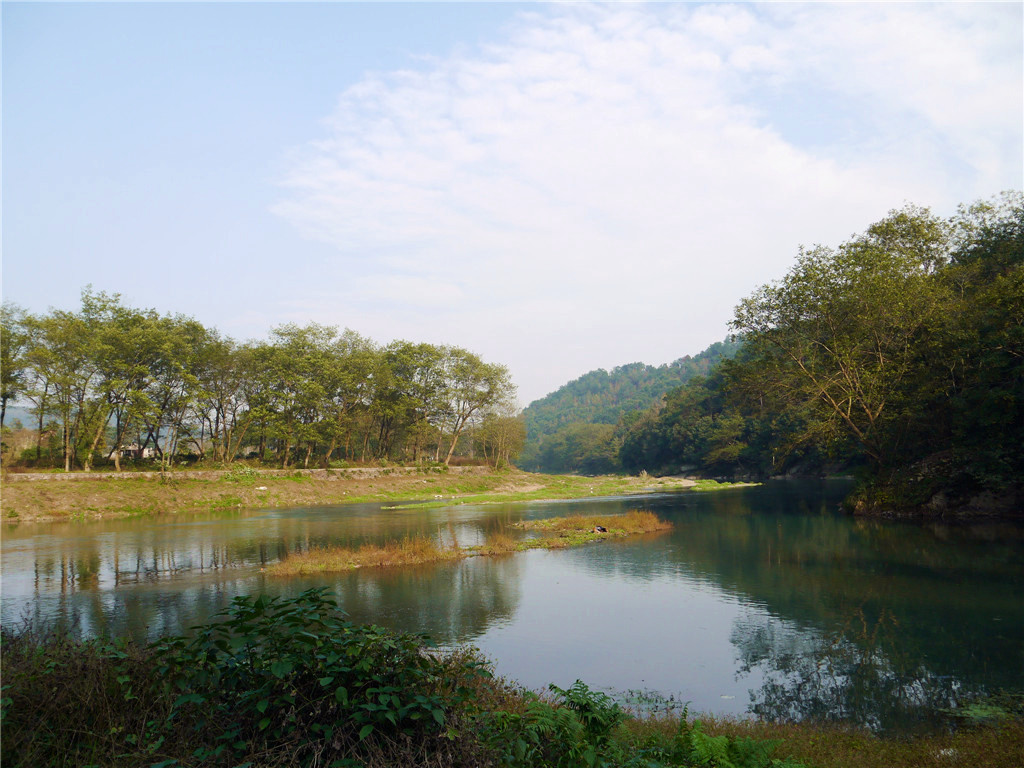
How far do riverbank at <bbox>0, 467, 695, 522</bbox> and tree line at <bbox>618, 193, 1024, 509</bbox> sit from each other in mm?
30486

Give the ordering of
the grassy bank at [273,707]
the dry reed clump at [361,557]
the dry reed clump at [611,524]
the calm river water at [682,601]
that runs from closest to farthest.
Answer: the grassy bank at [273,707], the calm river water at [682,601], the dry reed clump at [361,557], the dry reed clump at [611,524]

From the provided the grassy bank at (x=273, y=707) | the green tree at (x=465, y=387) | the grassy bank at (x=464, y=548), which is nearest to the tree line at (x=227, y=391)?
the green tree at (x=465, y=387)

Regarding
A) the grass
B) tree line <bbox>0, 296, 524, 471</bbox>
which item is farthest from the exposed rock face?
tree line <bbox>0, 296, 524, 471</bbox>

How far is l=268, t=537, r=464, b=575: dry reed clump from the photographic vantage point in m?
24.9

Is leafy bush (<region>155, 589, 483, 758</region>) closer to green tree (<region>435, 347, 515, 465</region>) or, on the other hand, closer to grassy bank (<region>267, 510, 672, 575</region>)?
grassy bank (<region>267, 510, 672, 575</region>)

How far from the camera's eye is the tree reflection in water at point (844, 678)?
11133 millimetres

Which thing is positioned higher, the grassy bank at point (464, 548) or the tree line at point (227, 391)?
the tree line at point (227, 391)

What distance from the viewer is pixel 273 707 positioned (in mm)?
5254

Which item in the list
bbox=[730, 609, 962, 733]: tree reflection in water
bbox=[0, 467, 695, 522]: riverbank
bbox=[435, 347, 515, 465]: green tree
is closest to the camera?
bbox=[730, 609, 962, 733]: tree reflection in water

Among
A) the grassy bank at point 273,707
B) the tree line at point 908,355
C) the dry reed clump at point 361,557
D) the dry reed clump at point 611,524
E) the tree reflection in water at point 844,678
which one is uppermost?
the tree line at point 908,355

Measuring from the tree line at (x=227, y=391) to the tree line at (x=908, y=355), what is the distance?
A: 45242mm

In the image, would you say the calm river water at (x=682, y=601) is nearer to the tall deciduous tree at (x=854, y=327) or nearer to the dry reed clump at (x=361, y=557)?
the dry reed clump at (x=361, y=557)

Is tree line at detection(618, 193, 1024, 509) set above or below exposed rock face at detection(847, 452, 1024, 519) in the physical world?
above

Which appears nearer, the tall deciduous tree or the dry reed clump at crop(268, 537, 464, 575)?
the dry reed clump at crop(268, 537, 464, 575)
